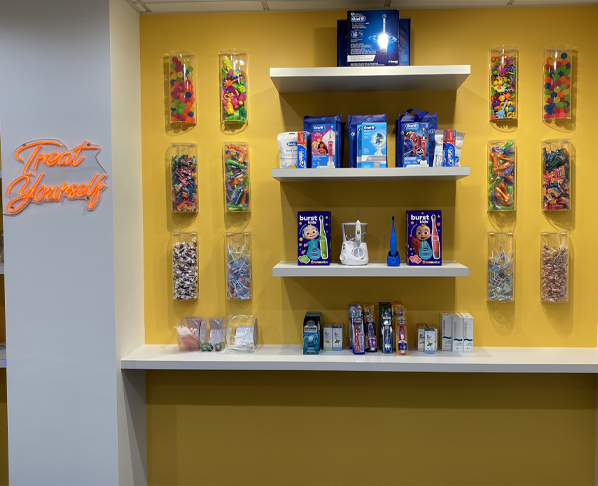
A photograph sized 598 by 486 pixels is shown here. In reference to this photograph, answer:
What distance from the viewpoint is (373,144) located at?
245 cm

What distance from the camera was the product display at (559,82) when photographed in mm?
2588

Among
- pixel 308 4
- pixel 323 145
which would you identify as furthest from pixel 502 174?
pixel 308 4

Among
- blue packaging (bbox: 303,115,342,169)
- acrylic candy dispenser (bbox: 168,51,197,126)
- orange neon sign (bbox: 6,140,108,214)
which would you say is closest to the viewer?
orange neon sign (bbox: 6,140,108,214)

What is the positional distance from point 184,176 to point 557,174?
2022 mm

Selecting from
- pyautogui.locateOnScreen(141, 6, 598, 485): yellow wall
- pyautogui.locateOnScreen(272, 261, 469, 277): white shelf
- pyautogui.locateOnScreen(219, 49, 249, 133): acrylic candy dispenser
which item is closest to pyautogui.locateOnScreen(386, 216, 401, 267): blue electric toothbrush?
pyautogui.locateOnScreen(272, 261, 469, 277): white shelf

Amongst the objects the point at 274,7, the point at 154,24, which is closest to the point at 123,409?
the point at 154,24

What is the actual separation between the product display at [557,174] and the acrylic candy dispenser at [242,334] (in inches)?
67.7

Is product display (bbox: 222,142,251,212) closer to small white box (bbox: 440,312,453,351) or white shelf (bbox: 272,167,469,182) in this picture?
white shelf (bbox: 272,167,469,182)

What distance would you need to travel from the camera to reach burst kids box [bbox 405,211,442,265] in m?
2.49

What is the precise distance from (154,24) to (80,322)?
5.53 ft

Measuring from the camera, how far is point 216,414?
284 cm

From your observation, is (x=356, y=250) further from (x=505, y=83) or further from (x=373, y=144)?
Result: (x=505, y=83)

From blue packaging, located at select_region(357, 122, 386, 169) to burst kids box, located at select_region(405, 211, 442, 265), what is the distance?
0.32 m

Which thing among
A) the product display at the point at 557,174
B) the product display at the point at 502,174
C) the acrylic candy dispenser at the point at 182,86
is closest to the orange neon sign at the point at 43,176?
the acrylic candy dispenser at the point at 182,86
